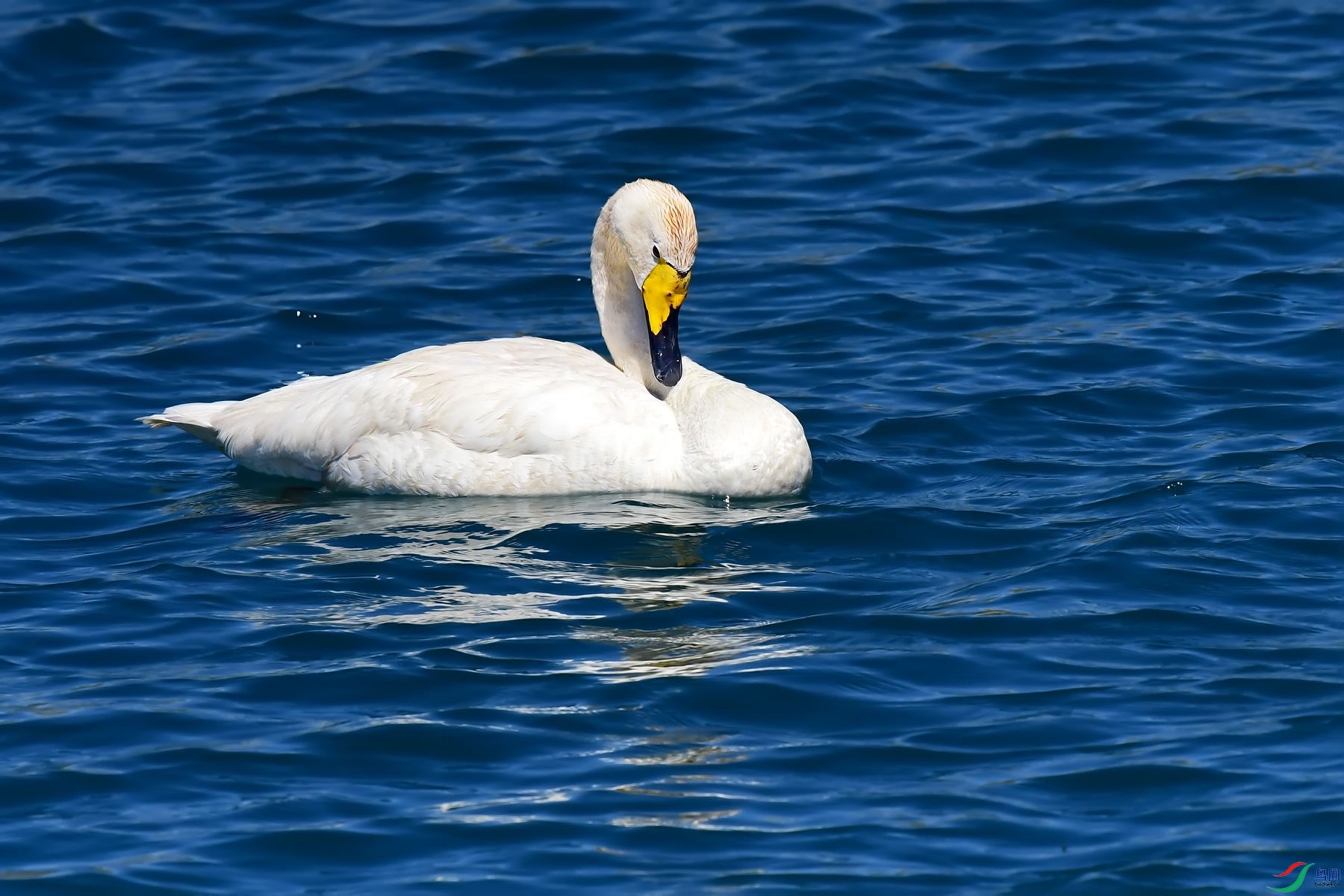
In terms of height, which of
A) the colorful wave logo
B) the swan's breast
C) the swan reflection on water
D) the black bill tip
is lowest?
the colorful wave logo

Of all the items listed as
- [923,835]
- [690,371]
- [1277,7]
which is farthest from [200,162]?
[923,835]

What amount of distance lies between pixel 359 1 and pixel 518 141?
337 centimetres

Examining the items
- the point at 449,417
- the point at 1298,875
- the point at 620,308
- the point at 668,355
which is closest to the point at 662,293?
the point at 668,355

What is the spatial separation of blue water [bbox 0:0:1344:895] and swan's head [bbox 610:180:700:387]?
2.60 ft

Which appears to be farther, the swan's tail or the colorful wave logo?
the swan's tail

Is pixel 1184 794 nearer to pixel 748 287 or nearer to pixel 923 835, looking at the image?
pixel 923 835

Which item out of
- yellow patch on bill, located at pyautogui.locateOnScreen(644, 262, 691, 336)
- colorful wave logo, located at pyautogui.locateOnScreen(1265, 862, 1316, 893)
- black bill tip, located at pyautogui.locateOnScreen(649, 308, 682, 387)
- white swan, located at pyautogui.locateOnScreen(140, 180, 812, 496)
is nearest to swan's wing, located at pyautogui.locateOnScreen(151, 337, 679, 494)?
white swan, located at pyautogui.locateOnScreen(140, 180, 812, 496)

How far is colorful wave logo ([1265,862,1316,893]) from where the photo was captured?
5781mm

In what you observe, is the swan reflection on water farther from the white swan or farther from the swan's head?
the swan's head

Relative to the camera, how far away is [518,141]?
48.5ft

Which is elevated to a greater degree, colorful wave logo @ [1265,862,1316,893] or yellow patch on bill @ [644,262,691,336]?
yellow patch on bill @ [644,262,691,336]

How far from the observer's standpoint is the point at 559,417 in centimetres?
925

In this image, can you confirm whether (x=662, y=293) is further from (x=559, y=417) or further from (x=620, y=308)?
(x=559, y=417)

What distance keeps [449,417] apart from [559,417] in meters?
0.51
